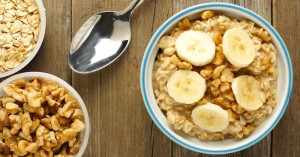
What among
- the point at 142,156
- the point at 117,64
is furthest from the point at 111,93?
the point at 142,156

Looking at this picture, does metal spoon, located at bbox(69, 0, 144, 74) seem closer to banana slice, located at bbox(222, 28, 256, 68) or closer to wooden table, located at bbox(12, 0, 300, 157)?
wooden table, located at bbox(12, 0, 300, 157)

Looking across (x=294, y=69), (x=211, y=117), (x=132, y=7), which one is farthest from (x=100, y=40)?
(x=294, y=69)

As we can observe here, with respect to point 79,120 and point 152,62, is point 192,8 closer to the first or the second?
point 152,62

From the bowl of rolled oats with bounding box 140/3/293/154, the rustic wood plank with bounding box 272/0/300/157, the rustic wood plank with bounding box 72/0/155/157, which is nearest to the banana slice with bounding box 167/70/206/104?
the bowl of rolled oats with bounding box 140/3/293/154

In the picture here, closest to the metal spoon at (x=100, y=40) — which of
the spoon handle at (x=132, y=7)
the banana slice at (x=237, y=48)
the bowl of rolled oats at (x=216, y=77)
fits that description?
the spoon handle at (x=132, y=7)

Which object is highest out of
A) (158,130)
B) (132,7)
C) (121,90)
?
(132,7)

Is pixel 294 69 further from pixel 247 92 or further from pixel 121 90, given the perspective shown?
pixel 121 90
